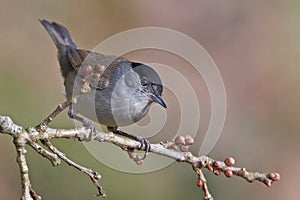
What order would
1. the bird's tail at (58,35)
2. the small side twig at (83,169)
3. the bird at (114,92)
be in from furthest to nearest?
the bird's tail at (58,35) < the bird at (114,92) < the small side twig at (83,169)

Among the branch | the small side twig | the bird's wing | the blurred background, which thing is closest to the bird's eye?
the bird's wing

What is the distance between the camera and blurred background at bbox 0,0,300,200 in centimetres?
581

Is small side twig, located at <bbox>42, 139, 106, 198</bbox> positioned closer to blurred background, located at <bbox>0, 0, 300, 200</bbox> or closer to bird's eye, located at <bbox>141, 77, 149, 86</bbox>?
bird's eye, located at <bbox>141, 77, 149, 86</bbox>

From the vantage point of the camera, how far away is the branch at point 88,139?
2.35 metres

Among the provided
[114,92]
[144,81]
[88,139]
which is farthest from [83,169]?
[144,81]

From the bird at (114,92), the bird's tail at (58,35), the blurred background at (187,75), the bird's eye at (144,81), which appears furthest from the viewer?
the blurred background at (187,75)

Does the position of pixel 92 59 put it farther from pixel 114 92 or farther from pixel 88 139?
pixel 88 139

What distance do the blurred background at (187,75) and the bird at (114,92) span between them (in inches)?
60.5

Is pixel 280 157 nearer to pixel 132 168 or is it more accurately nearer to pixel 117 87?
pixel 132 168

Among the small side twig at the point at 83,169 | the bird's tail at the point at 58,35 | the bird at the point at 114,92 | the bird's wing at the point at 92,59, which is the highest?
the bird's tail at the point at 58,35

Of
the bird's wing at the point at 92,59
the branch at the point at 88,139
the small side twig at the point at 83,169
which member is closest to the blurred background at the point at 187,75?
the bird's wing at the point at 92,59

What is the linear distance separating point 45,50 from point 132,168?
3338 millimetres

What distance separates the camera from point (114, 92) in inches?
156

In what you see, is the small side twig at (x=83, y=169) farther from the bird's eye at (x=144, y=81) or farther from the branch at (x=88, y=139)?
the bird's eye at (x=144, y=81)
